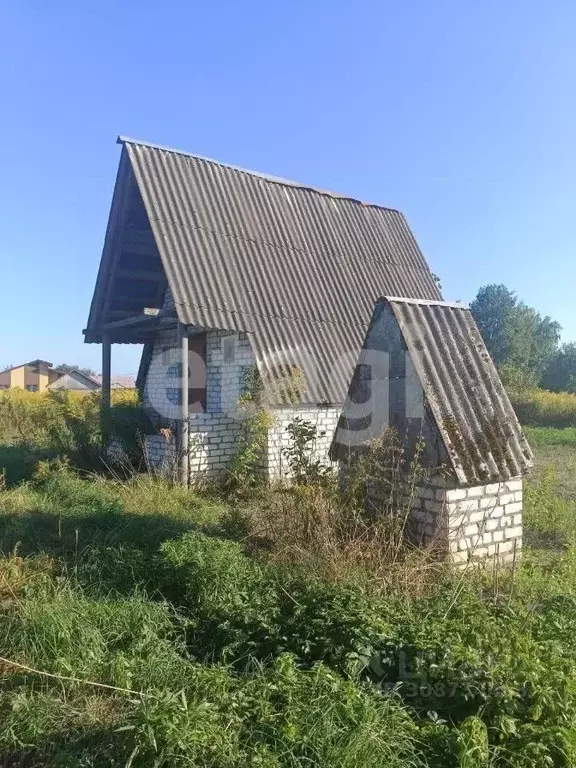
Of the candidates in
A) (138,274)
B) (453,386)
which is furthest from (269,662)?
(138,274)

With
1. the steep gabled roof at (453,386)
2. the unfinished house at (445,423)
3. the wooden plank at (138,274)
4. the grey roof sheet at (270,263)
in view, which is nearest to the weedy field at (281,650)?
the unfinished house at (445,423)

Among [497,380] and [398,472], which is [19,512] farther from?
[497,380]

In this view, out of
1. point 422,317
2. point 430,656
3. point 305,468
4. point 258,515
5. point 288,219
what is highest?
point 288,219

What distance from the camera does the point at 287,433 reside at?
9906mm

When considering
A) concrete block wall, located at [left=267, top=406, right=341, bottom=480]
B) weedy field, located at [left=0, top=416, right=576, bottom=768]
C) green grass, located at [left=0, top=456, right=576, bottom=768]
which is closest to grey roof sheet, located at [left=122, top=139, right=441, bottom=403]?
concrete block wall, located at [left=267, top=406, right=341, bottom=480]

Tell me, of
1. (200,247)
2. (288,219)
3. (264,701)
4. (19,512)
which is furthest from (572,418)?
(264,701)

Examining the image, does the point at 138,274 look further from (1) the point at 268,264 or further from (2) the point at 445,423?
(2) the point at 445,423

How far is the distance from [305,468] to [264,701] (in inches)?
136

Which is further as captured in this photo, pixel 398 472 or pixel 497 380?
pixel 497 380

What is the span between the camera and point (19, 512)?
7.15 meters

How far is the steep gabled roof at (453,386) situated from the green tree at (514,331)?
3692 cm

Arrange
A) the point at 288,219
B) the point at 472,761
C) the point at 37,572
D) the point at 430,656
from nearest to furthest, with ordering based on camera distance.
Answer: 1. the point at 472,761
2. the point at 430,656
3. the point at 37,572
4. the point at 288,219

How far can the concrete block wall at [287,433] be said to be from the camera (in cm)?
961

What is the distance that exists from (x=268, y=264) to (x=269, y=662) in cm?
877
